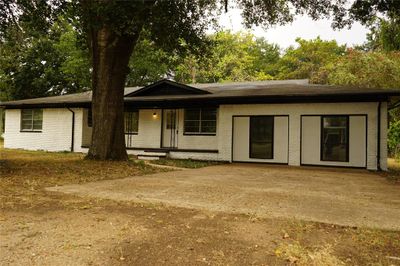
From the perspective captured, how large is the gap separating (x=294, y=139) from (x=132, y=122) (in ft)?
29.3

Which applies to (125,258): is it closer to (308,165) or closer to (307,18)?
(308,165)

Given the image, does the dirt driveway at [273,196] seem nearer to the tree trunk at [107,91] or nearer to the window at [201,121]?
the tree trunk at [107,91]

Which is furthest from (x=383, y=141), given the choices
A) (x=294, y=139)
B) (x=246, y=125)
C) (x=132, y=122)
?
(x=132, y=122)

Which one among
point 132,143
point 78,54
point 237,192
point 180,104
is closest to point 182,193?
point 237,192

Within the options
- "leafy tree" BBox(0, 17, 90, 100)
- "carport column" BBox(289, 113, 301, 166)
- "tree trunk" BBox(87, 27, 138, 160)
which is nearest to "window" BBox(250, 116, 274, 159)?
"carport column" BBox(289, 113, 301, 166)

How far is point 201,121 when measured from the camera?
684 inches

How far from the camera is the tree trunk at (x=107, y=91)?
12.7 m

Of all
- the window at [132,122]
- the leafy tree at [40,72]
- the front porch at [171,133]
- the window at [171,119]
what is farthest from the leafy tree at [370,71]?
the leafy tree at [40,72]

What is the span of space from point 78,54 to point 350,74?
72.0 ft

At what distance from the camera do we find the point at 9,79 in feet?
113

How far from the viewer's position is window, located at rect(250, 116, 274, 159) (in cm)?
1530

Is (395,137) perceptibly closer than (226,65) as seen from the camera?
Yes

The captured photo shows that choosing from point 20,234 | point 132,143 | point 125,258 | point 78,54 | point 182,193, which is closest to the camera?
point 125,258

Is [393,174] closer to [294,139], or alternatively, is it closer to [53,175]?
[294,139]
